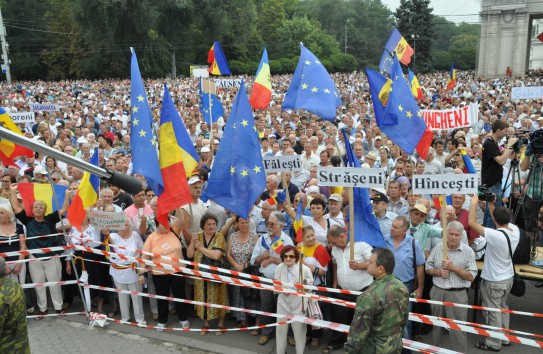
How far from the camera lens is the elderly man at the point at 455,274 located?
226 inches

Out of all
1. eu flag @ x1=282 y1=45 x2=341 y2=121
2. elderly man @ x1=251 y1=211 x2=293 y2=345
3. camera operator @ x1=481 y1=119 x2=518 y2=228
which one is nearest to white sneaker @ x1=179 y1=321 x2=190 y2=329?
elderly man @ x1=251 y1=211 x2=293 y2=345

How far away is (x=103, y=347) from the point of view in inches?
255

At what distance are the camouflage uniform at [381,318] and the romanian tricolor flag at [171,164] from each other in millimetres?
2954

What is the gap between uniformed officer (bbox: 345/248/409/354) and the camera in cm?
407

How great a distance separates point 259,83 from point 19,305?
7.38m

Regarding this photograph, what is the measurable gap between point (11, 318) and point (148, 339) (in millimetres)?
2525

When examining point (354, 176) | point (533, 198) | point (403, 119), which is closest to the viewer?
point (354, 176)

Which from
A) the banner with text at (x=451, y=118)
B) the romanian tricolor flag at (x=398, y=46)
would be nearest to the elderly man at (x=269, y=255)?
the banner with text at (x=451, y=118)

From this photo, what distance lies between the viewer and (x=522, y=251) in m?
6.35

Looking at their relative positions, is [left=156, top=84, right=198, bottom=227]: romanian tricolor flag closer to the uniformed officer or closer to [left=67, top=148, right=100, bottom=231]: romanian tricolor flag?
[left=67, top=148, right=100, bottom=231]: romanian tricolor flag

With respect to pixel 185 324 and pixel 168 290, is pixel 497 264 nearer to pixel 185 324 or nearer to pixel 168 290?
pixel 185 324

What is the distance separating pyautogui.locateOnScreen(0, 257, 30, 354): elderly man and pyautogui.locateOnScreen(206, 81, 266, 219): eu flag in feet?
8.44

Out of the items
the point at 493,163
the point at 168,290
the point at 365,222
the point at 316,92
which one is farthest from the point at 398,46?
the point at 168,290

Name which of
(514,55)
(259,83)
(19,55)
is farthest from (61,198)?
(19,55)
